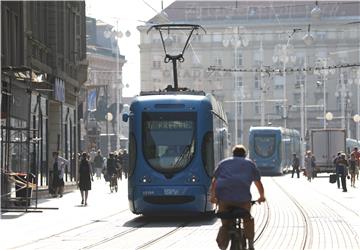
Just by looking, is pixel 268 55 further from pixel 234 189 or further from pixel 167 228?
pixel 234 189

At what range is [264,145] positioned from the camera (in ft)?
227

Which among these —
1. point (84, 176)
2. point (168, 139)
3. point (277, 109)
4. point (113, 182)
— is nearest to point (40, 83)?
point (84, 176)

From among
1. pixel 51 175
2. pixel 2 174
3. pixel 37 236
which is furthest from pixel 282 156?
pixel 37 236

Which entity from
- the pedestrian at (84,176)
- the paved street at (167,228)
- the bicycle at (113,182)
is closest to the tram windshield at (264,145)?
the bicycle at (113,182)

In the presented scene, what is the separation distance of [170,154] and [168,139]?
0.36 m

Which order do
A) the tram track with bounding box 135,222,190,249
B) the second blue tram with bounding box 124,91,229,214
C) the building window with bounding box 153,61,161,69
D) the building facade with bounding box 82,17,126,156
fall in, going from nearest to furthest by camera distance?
the tram track with bounding box 135,222,190,249 < the second blue tram with bounding box 124,91,229,214 < the building facade with bounding box 82,17,126,156 < the building window with bounding box 153,61,161,69

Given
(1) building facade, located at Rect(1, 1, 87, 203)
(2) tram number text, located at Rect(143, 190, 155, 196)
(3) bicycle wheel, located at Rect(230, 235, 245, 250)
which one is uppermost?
(1) building facade, located at Rect(1, 1, 87, 203)

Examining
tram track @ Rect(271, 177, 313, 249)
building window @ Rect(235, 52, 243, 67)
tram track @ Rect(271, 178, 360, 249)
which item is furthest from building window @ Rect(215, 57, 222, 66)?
tram track @ Rect(271, 177, 313, 249)

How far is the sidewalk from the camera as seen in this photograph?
68.9ft

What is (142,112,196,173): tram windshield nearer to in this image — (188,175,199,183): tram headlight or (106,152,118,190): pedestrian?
(188,175,199,183): tram headlight

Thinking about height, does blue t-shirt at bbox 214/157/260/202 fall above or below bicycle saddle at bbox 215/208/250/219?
above

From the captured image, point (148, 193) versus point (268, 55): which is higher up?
point (268, 55)

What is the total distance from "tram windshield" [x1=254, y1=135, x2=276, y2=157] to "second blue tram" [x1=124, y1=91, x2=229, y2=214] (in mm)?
44312

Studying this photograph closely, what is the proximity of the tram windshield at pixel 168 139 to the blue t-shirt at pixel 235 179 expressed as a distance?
34.5 feet
